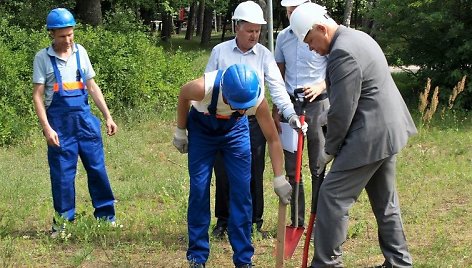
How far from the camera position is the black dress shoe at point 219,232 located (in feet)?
18.6

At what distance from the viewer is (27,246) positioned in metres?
5.48

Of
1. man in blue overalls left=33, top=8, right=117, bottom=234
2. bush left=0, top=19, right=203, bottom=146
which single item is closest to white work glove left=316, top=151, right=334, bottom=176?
man in blue overalls left=33, top=8, right=117, bottom=234

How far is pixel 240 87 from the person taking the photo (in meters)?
4.24

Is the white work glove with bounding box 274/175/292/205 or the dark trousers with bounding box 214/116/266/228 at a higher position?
the white work glove with bounding box 274/175/292/205

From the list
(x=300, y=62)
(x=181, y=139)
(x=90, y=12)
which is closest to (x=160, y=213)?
(x=181, y=139)

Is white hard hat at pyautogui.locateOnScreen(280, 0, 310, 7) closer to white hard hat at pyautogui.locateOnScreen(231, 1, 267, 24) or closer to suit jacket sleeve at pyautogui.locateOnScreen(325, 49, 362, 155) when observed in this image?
white hard hat at pyautogui.locateOnScreen(231, 1, 267, 24)

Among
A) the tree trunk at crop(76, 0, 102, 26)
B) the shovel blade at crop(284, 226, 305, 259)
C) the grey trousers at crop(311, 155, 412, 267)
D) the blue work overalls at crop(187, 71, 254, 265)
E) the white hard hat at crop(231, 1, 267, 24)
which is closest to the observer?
the grey trousers at crop(311, 155, 412, 267)

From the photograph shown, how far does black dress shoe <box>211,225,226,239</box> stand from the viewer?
18.6ft

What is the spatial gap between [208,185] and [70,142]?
1449 mm

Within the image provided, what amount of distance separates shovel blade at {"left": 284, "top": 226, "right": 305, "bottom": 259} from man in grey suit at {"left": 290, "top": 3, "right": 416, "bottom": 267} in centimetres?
71

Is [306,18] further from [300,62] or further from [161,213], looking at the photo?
[161,213]

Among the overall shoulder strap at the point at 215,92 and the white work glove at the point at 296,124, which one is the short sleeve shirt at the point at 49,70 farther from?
the white work glove at the point at 296,124

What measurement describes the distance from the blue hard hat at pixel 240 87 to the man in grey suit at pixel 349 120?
1.34ft

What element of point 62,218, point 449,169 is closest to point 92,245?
point 62,218
